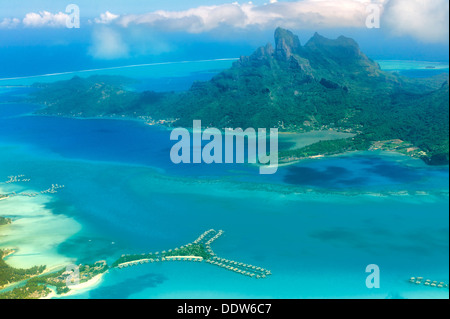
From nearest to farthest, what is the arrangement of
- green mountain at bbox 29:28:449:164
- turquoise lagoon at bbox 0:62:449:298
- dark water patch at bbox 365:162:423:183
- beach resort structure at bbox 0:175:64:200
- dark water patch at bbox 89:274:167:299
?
dark water patch at bbox 89:274:167:299 → turquoise lagoon at bbox 0:62:449:298 → dark water patch at bbox 365:162:423:183 → beach resort structure at bbox 0:175:64:200 → green mountain at bbox 29:28:449:164

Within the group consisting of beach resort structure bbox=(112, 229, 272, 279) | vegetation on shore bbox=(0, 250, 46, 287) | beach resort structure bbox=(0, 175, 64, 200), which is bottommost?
vegetation on shore bbox=(0, 250, 46, 287)

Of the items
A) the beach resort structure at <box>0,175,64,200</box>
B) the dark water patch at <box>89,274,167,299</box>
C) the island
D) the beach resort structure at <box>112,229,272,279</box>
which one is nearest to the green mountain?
the beach resort structure at <box>112,229,272,279</box>

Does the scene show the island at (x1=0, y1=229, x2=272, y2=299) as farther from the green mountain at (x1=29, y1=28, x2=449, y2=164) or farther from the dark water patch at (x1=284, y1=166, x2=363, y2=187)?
the green mountain at (x1=29, y1=28, x2=449, y2=164)

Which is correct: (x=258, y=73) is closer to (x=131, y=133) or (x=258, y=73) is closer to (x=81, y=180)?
(x=131, y=133)

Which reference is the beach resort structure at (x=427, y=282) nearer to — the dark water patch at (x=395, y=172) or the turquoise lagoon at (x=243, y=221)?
the turquoise lagoon at (x=243, y=221)

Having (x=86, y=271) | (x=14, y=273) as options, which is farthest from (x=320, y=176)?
(x=14, y=273)
